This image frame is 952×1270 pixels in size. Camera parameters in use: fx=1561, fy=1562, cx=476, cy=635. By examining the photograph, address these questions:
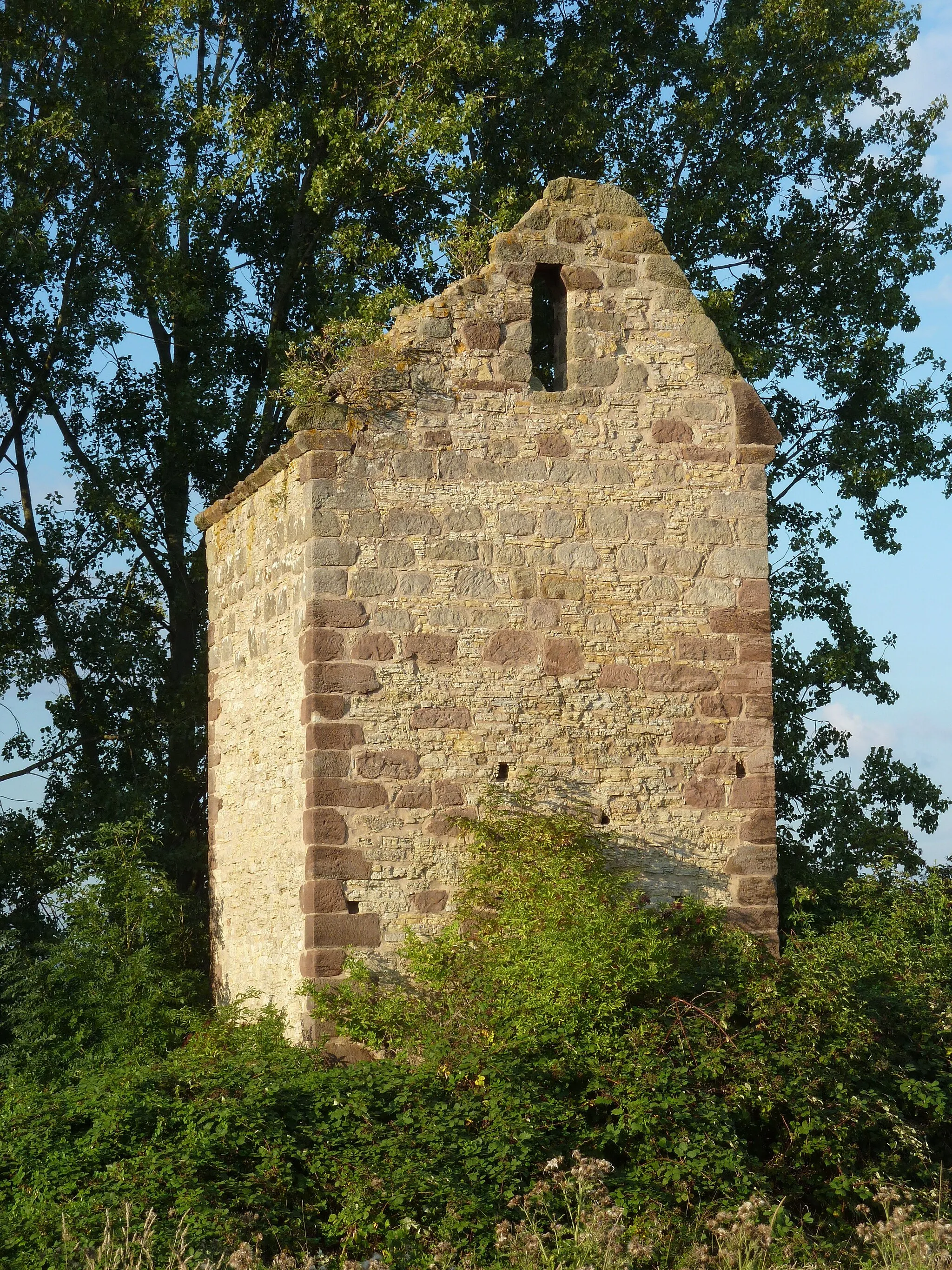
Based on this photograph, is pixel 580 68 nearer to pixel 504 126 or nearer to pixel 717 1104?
pixel 504 126

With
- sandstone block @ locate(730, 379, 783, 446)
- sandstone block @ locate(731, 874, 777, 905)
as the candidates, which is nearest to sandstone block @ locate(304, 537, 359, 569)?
sandstone block @ locate(730, 379, 783, 446)

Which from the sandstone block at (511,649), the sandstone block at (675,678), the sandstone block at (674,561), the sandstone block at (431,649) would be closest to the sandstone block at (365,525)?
the sandstone block at (431,649)

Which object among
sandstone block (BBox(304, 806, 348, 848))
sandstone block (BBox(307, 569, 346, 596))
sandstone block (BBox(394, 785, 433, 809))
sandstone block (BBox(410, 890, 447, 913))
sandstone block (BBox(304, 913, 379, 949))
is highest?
sandstone block (BBox(307, 569, 346, 596))

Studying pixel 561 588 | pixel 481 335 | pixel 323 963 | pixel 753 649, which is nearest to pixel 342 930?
pixel 323 963

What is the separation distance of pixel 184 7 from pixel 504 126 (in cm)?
319

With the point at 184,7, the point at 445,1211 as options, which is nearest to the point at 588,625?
the point at 445,1211

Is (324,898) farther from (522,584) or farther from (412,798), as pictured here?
(522,584)

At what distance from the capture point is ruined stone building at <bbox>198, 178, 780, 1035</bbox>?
8.36 m

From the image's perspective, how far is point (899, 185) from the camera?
1566 cm

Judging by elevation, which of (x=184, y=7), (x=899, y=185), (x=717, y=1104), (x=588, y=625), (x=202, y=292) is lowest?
(x=717, y=1104)

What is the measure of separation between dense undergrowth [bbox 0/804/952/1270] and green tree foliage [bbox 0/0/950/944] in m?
4.86

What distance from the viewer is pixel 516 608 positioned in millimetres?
8703

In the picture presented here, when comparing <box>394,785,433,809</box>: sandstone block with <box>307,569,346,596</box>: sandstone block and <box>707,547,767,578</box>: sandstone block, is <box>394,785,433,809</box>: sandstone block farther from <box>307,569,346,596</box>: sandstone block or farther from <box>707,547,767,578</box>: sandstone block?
<box>707,547,767,578</box>: sandstone block

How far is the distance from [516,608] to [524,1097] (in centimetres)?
279
